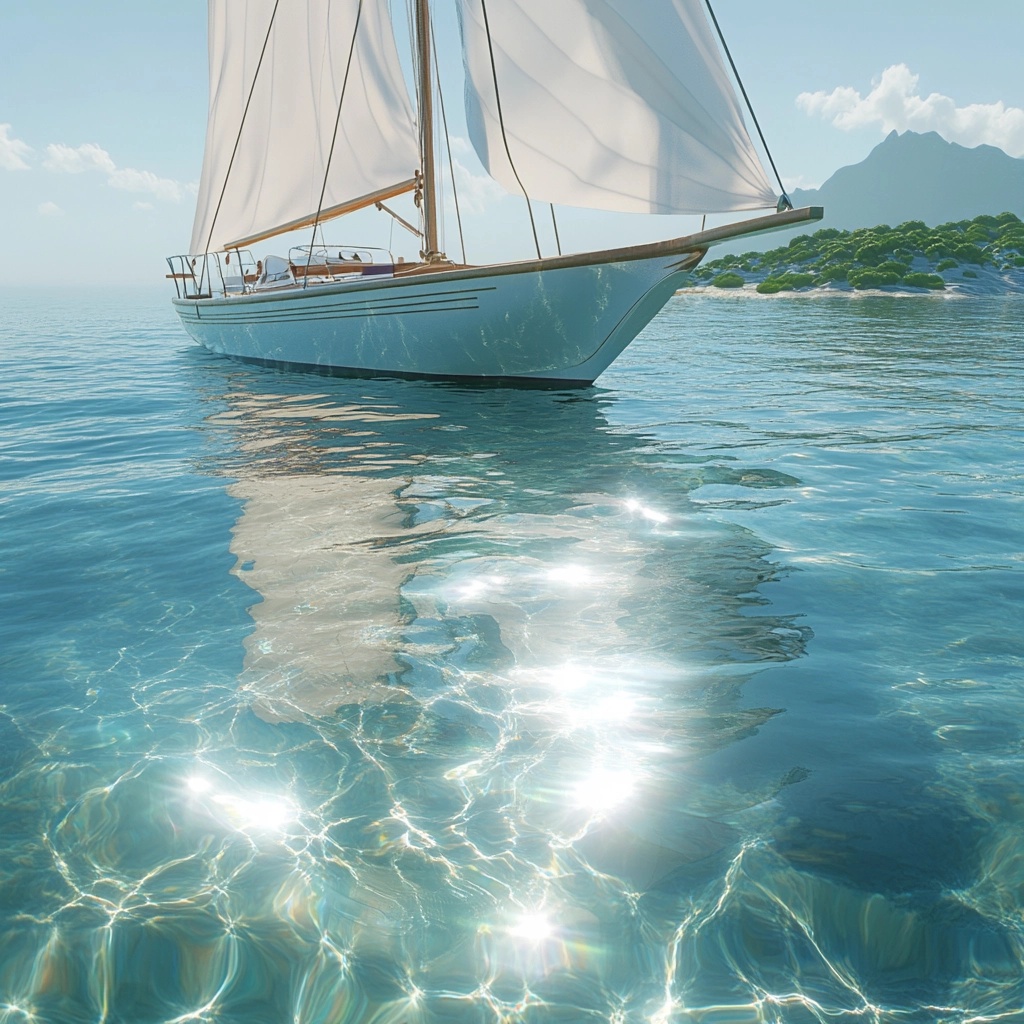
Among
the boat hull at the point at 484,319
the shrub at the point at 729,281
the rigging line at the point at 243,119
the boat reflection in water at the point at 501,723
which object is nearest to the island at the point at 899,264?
the shrub at the point at 729,281

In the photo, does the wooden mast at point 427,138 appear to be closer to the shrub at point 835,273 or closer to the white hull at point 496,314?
the white hull at point 496,314

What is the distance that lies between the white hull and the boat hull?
0.02 meters

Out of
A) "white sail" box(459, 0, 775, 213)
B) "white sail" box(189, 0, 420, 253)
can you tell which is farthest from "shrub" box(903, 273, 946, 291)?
"white sail" box(459, 0, 775, 213)

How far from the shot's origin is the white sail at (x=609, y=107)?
352 inches

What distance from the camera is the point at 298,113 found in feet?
52.9

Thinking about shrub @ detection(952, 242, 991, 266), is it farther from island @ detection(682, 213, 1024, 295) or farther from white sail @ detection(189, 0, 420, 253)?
white sail @ detection(189, 0, 420, 253)

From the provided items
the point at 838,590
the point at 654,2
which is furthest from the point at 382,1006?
the point at 654,2

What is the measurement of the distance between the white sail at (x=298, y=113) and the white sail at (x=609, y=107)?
386 centimetres

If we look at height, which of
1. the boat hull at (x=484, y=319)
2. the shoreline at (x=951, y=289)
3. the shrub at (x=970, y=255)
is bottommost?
the shoreline at (x=951, y=289)

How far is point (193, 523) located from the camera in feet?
22.2

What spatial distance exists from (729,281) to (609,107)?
48.4 meters

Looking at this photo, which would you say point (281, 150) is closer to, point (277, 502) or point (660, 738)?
point (277, 502)

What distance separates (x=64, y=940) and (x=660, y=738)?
226 centimetres

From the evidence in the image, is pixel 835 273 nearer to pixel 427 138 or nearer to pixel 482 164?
pixel 427 138
